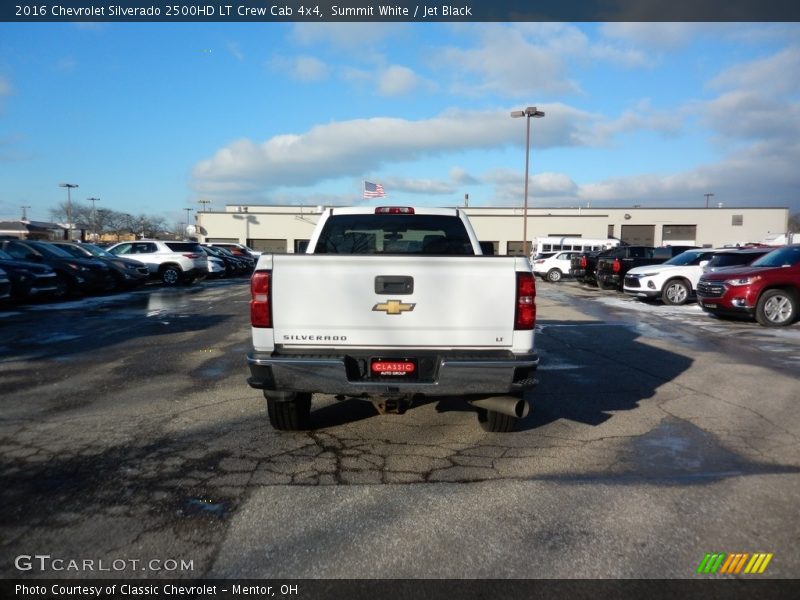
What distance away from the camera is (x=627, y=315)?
45.0ft

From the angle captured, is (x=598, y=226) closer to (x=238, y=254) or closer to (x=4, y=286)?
(x=238, y=254)

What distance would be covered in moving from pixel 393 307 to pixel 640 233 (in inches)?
2463

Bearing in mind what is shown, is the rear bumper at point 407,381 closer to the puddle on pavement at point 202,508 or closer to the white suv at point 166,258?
the puddle on pavement at point 202,508

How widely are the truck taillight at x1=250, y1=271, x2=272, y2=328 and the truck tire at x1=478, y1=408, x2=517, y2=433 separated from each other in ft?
6.57

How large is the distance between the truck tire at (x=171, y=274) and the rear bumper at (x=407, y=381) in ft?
64.7

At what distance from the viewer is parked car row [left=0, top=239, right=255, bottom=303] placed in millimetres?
14438

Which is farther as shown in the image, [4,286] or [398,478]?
[4,286]

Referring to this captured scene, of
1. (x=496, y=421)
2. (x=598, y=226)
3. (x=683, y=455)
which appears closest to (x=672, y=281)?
(x=683, y=455)

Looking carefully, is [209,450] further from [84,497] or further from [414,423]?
[414,423]

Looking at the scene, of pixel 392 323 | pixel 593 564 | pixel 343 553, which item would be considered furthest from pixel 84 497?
pixel 593 564

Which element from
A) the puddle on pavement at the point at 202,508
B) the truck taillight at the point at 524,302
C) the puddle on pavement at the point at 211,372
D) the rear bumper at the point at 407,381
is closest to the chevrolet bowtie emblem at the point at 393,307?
the rear bumper at the point at 407,381

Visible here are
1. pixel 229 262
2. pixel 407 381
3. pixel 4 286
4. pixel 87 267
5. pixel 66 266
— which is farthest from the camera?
pixel 229 262

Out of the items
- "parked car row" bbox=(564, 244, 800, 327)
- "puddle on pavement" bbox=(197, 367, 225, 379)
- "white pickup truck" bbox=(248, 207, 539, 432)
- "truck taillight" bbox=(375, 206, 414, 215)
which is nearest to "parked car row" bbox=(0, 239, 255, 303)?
"puddle on pavement" bbox=(197, 367, 225, 379)

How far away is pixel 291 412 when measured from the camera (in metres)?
4.68
